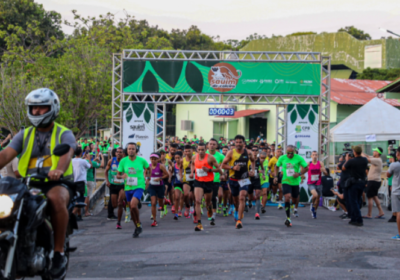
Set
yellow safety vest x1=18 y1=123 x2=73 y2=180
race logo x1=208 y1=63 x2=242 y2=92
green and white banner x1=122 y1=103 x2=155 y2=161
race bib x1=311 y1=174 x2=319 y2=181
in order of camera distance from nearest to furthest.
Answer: yellow safety vest x1=18 y1=123 x2=73 y2=180
race bib x1=311 y1=174 x2=319 y2=181
green and white banner x1=122 y1=103 x2=155 y2=161
race logo x1=208 y1=63 x2=242 y2=92

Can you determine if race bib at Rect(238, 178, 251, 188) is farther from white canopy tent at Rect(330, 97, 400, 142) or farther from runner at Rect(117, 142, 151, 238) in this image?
white canopy tent at Rect(330, 97, 400, 142)

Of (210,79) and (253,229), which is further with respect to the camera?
(210,79)

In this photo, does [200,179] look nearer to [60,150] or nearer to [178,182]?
[178,182]

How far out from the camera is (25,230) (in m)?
4.32

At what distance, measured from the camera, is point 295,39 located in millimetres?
57656

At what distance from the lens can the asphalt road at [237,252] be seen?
669 cm

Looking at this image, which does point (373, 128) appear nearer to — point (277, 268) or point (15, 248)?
point (277, 268)

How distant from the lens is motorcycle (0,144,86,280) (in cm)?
413

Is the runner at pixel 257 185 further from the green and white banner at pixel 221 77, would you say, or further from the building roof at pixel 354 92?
the building roof at pixel 354 92

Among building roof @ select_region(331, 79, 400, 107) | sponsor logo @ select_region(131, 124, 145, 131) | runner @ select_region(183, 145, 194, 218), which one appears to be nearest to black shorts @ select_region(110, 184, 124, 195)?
runner @ select_region(183, 145, 194, 218)

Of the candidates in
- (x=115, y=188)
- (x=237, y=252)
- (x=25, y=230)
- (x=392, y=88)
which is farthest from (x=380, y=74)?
(x=25, y=230)

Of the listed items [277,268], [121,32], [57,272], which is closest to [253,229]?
[277,268]

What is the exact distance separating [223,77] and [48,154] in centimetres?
1357

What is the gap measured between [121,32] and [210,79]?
23197mm
